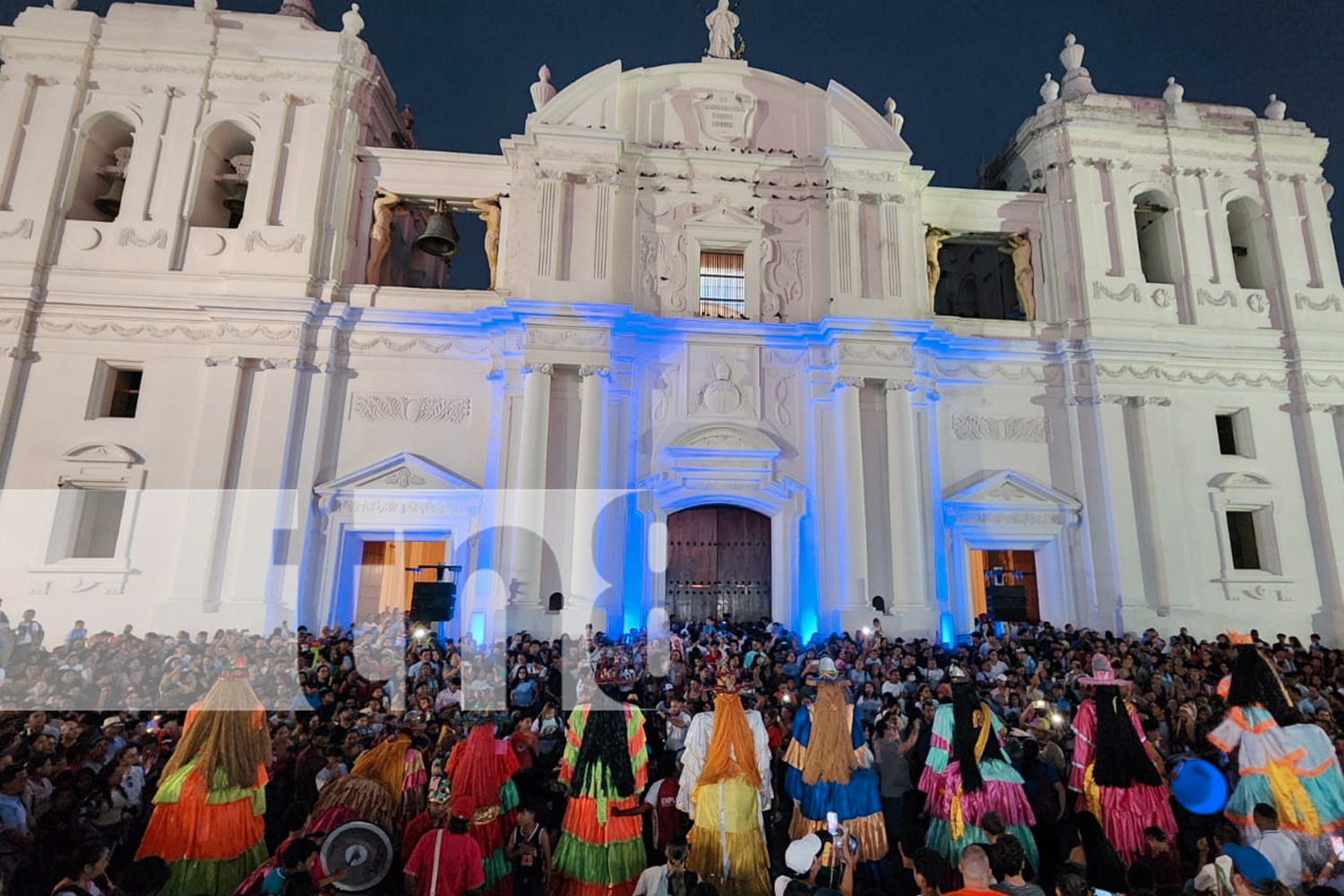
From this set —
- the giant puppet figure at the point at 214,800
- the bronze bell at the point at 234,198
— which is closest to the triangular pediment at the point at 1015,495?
the giant puppet figure at the point at 214,800

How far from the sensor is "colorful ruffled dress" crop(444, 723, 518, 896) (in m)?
6.09

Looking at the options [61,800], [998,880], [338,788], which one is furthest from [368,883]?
[998,880]

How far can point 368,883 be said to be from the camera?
209 inches

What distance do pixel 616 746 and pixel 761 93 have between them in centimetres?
1782

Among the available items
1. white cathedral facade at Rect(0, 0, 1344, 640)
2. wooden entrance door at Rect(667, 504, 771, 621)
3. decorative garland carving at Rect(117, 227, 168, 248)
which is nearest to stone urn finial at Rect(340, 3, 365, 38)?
white cathedral facade at Rect(0, 0, 1344, 640)

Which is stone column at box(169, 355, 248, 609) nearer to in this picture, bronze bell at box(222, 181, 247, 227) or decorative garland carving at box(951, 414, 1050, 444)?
bronze bell at box(222, 181, 247, 227)

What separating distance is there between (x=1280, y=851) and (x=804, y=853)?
3.54 m

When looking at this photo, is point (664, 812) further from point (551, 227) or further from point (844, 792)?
point (551, 227)

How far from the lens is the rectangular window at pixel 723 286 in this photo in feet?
61.4

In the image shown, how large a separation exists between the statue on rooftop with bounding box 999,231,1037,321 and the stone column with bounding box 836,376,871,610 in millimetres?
5848

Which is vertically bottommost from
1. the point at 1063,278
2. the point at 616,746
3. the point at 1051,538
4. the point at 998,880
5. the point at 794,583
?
the point at 998,880

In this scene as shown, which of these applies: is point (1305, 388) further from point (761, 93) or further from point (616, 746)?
point (616, 746)

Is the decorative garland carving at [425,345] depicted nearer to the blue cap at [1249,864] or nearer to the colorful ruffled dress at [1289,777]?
the colorful ruffled dress at [1289,777]

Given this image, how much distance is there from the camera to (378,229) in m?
18.8
